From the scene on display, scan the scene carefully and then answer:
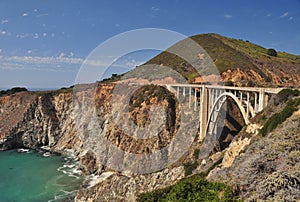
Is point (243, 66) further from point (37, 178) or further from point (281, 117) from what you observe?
point (37, 178)

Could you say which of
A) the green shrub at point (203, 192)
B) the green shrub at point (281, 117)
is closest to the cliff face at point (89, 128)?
the green shrub at point (281, 117)

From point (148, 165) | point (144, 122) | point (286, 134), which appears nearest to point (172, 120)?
point (144, 122)

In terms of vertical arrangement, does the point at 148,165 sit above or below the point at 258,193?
below

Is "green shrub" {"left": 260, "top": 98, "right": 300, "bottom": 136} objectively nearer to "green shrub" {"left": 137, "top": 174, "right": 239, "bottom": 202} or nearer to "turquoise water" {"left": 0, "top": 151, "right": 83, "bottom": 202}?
"green shrub" {"left": 137, "top": 174, "right": 239, "bottom": 202}

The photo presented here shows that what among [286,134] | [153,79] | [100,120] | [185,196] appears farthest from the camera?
[153,79]

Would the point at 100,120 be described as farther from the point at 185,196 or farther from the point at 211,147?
the point at 185,196

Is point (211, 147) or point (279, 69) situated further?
point (279, 69)
